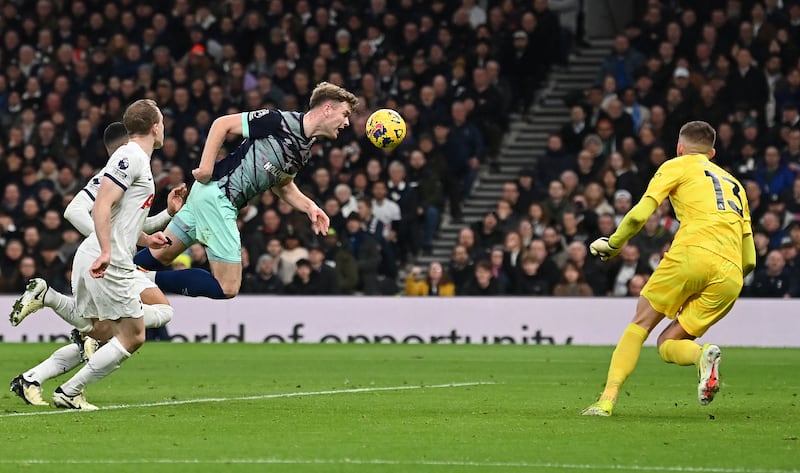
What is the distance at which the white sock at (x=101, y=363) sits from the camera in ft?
32.7

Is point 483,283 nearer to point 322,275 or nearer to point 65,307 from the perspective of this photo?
point 322,275

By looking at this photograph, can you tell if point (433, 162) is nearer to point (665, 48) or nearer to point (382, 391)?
point (665, 48)

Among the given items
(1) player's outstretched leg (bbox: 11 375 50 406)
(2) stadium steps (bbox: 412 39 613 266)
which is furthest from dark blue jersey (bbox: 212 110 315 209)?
(2) stadium steps (bbox: 412 39 613 266)

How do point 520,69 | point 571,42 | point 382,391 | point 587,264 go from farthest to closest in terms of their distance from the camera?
point 571,42 → point 520,69 → point 587,264 → point 382,391

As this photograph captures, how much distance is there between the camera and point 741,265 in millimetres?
10344

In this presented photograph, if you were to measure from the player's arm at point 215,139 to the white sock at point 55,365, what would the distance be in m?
1.76

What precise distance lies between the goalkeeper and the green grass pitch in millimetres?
483

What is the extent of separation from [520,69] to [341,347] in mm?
8332

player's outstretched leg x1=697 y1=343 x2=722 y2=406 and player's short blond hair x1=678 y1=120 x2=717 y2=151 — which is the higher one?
player's short blond hair x1=678 y1=120 x2=717 y2=151

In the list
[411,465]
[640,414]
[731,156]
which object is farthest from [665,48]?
[411,465]

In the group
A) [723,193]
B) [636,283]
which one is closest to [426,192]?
[636,283]

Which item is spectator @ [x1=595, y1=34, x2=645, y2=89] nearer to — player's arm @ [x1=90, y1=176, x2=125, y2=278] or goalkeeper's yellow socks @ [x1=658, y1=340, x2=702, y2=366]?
goalkeeper's yellow socks @ [x1=658, y1=340, x2=702, y2=366]

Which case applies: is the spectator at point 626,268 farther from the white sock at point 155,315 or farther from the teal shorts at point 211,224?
the white sock at point 155,315

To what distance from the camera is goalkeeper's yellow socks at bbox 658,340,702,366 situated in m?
9.87
